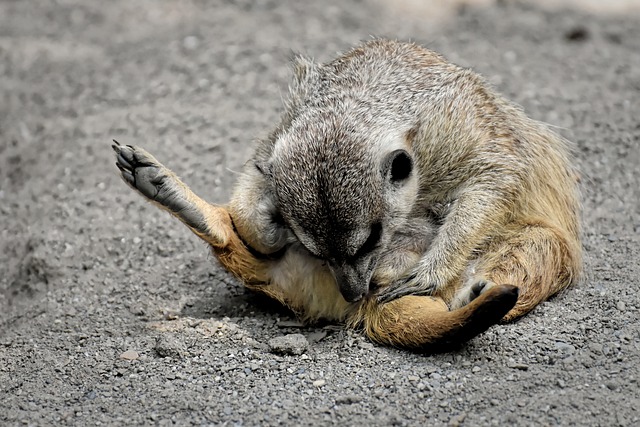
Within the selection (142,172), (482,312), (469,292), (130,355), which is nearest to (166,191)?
(142,172)

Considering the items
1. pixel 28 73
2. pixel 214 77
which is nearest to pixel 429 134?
pixel 214 77

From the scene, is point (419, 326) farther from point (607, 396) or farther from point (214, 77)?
point (214, 77)

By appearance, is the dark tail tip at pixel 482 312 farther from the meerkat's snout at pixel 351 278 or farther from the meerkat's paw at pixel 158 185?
the meerkat's paw at pixel 158 185

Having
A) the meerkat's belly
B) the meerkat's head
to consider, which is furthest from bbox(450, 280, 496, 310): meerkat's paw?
the meerkat's belly

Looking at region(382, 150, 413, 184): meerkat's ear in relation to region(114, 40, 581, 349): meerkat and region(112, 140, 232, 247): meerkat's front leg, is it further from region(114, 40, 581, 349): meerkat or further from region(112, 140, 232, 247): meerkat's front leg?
region(112, 140, 232, 247): meerkat's front leg

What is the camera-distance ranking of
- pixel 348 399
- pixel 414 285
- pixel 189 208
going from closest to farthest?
pixel 348 399, pixel 414 285, pixel 189 208

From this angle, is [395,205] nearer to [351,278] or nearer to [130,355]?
[351,278]
